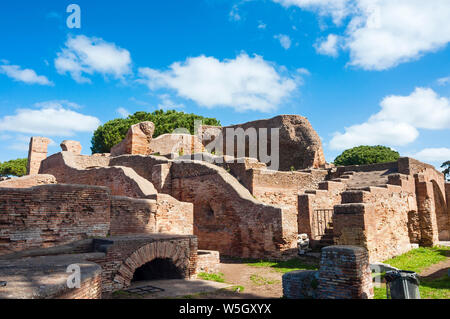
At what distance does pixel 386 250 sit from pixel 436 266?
55.1 inches

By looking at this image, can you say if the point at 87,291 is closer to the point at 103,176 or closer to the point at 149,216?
the point at 149,216

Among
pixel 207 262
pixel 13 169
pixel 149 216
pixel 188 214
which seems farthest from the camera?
pixel 13 169

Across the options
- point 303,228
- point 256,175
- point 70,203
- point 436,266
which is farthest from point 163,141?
point 436,266

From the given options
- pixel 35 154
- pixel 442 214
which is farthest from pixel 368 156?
pixel 35 154

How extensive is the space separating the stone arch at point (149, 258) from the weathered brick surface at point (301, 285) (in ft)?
9.14

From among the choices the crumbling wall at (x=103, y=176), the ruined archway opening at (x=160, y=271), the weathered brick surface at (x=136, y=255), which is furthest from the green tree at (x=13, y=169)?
the weathered brick surface at (x=136, y=255)

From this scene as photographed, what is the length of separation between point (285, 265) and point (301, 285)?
13.3ft

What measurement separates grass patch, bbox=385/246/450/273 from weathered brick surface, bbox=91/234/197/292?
240 inches

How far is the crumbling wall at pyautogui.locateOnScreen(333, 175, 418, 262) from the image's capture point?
30.3ft

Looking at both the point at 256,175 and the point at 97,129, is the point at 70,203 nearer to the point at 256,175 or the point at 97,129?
the point at 256,175

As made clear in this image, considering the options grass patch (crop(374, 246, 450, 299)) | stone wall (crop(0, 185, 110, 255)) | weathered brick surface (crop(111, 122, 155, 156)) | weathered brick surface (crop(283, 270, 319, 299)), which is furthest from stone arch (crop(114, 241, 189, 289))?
weathered brick surface (crop(111, 122, 155, 156))

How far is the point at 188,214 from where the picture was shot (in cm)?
1084

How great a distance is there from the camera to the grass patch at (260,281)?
26.2ft
